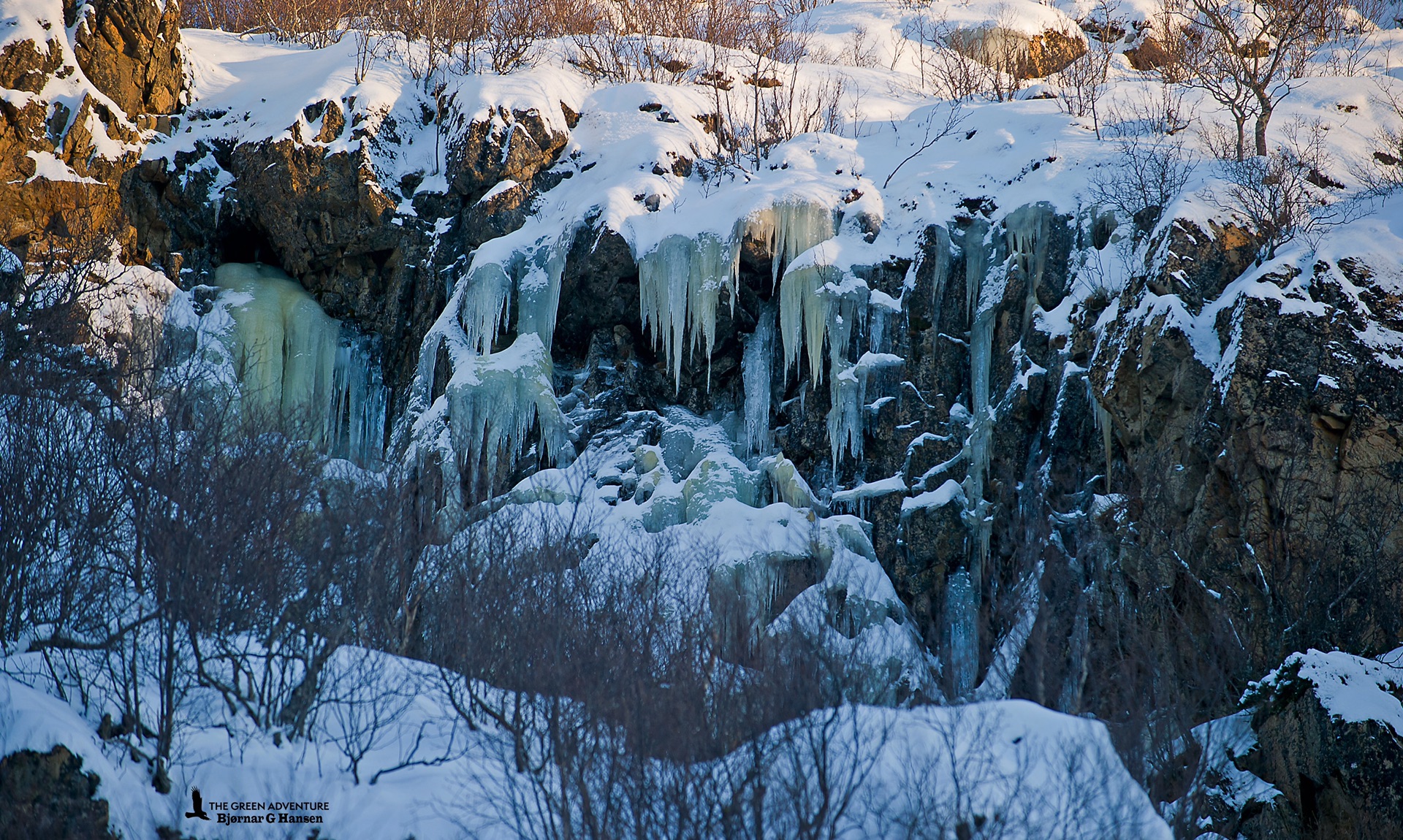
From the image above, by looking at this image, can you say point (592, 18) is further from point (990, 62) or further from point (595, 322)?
point (595, 322)

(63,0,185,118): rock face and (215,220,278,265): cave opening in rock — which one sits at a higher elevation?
(63,0,185,118): rock face

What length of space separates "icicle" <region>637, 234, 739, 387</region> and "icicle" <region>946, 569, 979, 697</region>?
5.13m

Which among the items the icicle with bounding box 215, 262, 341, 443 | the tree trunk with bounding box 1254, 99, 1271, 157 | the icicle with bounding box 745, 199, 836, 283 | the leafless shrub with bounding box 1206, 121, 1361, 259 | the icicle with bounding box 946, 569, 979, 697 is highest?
the tree trunk with bounding box 1254, 99, 1271, 157

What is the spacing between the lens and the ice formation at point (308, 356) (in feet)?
63.8

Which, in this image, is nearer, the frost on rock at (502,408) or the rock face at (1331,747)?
the rock face at (1331,747)

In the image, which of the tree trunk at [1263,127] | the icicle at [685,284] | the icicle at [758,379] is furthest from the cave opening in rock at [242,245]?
the tree trunk at [1263,127]

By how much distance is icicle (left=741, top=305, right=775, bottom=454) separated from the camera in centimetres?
1803

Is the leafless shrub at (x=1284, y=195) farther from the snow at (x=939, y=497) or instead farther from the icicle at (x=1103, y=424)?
the snow at (x=939, y=497)

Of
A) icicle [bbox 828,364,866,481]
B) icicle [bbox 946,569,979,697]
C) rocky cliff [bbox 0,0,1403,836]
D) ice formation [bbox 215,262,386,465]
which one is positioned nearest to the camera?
rocky cliff [bbox 0,0,1403,836]

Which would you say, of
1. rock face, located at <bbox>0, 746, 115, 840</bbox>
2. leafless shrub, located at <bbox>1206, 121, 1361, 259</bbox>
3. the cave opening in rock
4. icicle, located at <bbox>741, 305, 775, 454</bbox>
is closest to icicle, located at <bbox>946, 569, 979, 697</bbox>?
icicle, located at <bbox>741, 305, 775, 454</bbox>

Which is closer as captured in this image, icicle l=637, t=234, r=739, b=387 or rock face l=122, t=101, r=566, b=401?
icicle l=637, t=234, r=739, b=387

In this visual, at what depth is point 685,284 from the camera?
1797 centimetres

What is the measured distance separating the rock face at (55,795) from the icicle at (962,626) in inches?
437

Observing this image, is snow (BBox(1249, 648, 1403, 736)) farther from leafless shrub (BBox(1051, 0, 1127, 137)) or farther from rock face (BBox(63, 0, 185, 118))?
rock face (BBox(63, 0, 185, 118))
